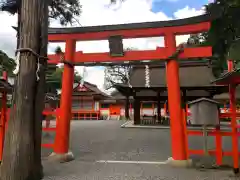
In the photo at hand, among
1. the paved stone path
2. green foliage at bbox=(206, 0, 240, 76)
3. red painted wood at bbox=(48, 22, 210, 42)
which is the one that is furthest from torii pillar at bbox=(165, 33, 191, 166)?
green foliage at bbox=(206, 0, 240, 76)

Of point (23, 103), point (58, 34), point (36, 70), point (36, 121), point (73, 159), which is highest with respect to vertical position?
point (58, 34)

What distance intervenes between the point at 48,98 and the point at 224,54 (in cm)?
1012

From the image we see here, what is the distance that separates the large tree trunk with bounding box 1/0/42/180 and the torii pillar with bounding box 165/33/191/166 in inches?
132

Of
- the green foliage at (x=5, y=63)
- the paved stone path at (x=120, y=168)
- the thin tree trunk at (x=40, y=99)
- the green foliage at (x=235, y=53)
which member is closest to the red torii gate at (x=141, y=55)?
the paved stone path at (x=120, y=168)

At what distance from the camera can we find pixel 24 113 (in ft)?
12.7

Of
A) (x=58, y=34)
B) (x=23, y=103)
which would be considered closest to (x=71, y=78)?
(x=58, y=34)

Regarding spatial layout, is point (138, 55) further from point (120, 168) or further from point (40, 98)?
point (40, 98)

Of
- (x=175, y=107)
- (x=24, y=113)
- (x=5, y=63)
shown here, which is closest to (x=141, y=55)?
(x=175, y=107)

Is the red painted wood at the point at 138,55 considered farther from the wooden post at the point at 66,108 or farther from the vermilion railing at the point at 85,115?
the vermilion railing at the point at 85,115

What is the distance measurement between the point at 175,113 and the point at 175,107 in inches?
6.0

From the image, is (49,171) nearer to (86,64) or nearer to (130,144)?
(86,64)

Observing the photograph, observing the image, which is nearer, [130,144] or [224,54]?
[130,144]

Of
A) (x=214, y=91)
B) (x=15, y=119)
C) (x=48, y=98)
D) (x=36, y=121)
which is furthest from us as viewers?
(x=214, y=91)

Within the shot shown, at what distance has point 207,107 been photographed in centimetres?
554
